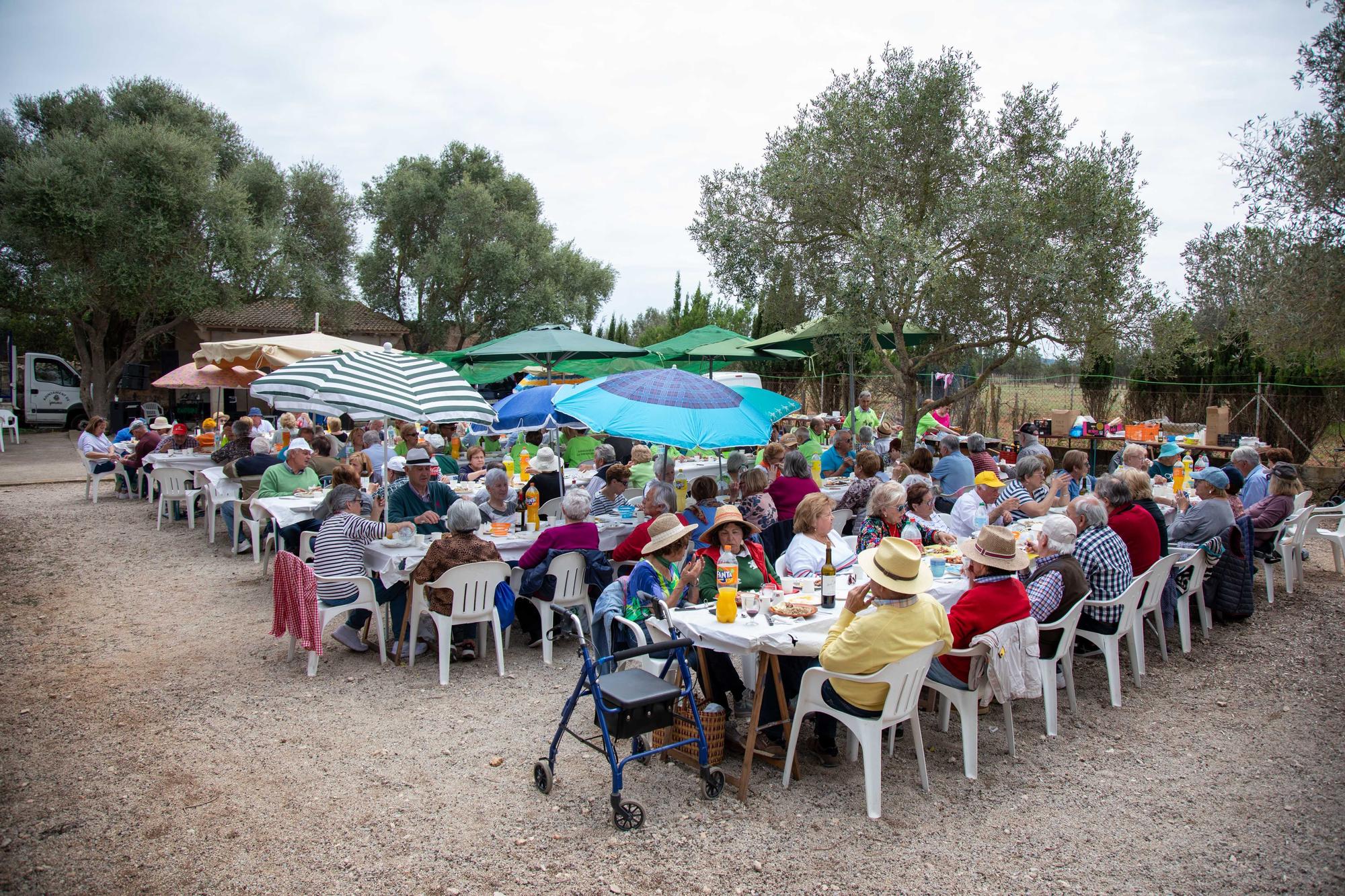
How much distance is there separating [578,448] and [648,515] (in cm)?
464

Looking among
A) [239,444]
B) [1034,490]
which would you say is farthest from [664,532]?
[239,444]

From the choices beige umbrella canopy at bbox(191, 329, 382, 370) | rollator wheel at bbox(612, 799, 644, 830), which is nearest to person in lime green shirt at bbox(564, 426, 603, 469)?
beige umbrella canopy at bbox(191, 329, 382, 370)

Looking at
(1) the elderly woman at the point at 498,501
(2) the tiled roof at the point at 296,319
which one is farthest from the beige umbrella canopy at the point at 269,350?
(2) the tiled roof at the point at 296,319

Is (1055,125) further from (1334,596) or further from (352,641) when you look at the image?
(352,641)

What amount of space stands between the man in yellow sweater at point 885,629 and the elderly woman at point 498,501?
369 cm

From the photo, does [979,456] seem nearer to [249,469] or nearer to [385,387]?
[385,387]

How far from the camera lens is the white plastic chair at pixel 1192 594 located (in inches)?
242

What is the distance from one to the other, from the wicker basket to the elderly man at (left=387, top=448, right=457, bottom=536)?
2.99 m

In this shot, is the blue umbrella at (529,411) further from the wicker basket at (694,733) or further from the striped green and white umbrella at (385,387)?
the wicker basket at (694,733)

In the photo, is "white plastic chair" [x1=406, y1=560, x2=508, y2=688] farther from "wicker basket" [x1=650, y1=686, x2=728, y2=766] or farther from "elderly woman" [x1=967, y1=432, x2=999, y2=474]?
"elderly woman" [x1=967, y1=432, x2=999, y2=474]

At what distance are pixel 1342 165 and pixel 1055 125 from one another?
4.11 m

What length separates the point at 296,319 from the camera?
3297cm

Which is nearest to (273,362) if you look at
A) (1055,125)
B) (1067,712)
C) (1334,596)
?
(1067,712)

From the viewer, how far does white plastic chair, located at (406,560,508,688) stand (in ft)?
17.6
